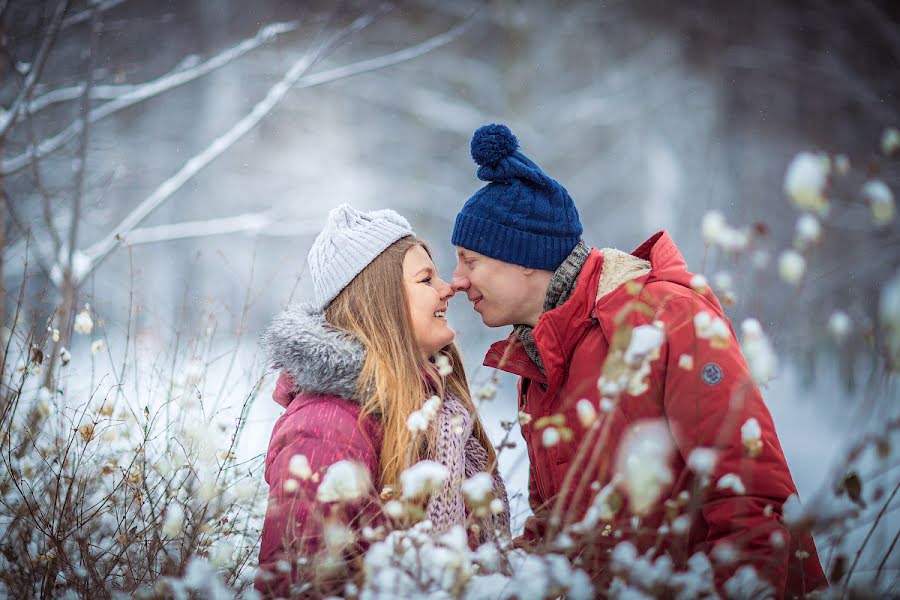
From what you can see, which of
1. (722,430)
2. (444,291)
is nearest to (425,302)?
(444,291)

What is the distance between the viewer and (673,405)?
61.9 inches

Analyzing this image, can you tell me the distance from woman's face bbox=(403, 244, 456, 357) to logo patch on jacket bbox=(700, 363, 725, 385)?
68 cm

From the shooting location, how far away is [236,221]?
4.69m

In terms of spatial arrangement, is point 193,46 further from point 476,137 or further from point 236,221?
point 476,137

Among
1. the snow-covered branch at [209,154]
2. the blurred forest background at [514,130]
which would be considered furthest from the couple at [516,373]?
the blurred forest background at [514,130]

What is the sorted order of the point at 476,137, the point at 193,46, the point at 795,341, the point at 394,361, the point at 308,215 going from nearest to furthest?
the point at 394,361, the point at 476,137, the point at 193,46, the point at 795,341, the point at 308,215

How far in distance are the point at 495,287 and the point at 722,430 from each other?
807 mm

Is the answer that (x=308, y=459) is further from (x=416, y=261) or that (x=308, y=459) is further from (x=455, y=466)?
(x=416, y=261)

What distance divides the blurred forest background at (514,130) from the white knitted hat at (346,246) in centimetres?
258

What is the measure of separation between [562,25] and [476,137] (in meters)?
4.51

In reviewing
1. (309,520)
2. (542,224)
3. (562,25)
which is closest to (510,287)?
(542,224)

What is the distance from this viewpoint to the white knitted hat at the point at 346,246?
187cm

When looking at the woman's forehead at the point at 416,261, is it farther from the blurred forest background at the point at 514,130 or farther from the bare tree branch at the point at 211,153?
the blurred forest background at the point at 514,130

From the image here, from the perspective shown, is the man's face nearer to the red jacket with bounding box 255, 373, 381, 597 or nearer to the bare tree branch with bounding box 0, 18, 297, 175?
the red jacket with bounding box 255, 373, 381, 597
